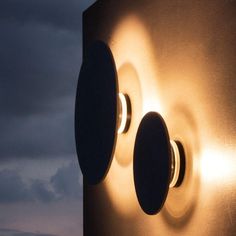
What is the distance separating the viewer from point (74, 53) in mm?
4668

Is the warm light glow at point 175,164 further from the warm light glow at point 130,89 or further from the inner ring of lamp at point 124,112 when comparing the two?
the inner ring of lamp at point 124,112

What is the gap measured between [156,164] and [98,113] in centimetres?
67

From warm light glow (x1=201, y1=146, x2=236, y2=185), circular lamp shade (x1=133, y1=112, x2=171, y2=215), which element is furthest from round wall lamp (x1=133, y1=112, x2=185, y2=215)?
warm light glow (x1=201, y1=146, x2=236, y2=185)

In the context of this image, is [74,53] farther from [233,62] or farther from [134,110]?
[233,62]

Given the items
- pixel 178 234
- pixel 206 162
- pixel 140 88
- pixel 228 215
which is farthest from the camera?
pixel 140 88

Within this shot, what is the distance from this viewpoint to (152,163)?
2.73 m

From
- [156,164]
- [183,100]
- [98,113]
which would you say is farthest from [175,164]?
[98,113]

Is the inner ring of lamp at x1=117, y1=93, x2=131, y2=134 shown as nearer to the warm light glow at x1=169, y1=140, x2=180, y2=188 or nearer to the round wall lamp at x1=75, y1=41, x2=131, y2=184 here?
the round wall lamp at x1=75, y1=41, x2=131, y2=184

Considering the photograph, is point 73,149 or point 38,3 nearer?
point 73,149

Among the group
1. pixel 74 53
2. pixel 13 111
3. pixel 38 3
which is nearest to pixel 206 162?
pixel 74 53

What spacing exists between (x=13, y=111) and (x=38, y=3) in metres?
1.47

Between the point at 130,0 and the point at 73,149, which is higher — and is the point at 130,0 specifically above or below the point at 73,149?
above

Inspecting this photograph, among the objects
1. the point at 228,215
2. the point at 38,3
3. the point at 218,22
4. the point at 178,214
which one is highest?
the point at 38,3

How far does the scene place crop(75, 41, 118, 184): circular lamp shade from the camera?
3051 mm
